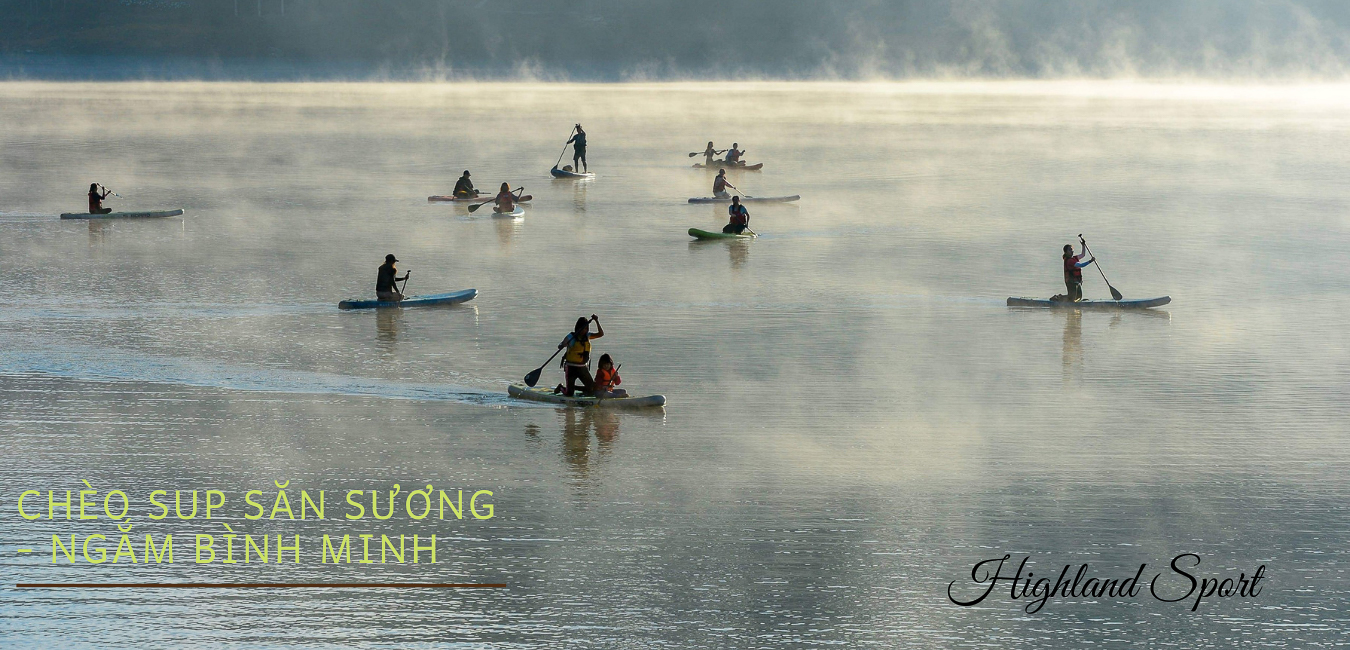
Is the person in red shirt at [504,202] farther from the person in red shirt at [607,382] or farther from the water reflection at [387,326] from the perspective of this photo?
the person in red shirt at [607,382]

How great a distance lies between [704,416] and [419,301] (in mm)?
12419

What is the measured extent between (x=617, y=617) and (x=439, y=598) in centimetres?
223

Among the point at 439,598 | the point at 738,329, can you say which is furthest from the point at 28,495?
the point at 738,329

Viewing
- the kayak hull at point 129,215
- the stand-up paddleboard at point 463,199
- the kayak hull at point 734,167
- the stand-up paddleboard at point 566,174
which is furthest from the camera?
the kayak hull at point 734,167

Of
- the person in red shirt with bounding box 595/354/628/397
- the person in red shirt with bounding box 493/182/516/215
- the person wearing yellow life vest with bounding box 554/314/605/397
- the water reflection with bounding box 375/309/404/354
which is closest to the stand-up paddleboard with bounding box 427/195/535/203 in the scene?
the person in red shirt with bounding box 493/182/516/215

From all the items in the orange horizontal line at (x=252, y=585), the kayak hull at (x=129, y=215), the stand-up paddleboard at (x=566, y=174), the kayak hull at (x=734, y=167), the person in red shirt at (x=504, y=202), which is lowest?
the orange horizontal line at (x=252, y=585)

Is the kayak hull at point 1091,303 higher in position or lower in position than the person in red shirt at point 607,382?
higher

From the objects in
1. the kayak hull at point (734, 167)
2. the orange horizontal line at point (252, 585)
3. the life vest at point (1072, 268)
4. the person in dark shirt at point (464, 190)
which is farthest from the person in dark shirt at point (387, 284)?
the kayak hull at point (734, 167)

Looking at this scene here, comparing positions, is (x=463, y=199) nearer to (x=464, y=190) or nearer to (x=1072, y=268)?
(x=464, y=190)

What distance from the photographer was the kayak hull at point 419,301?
116ft

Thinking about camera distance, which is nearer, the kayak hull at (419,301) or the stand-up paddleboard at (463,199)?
the kayak hull at (419,301)

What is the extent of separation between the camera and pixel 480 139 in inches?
4082

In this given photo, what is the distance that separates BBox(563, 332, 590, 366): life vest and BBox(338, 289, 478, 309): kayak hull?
1070 cm

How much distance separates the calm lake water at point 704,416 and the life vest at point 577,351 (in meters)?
1.13
